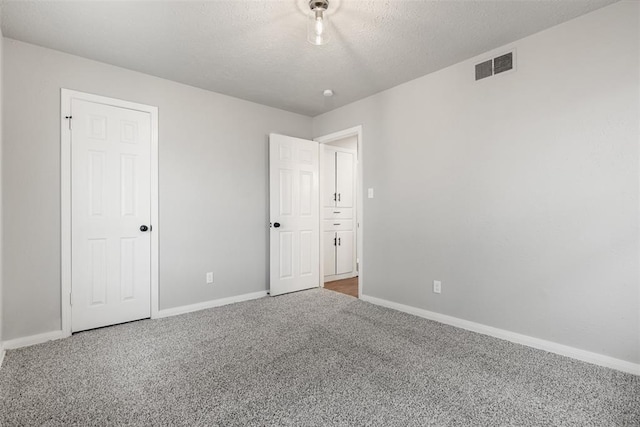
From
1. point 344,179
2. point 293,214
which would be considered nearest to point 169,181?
point 293,214

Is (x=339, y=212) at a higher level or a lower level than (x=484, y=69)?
lower

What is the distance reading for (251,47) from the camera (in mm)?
2641

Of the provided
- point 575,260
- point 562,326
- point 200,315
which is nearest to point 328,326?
point 200,315

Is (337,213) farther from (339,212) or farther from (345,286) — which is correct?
(345,286)

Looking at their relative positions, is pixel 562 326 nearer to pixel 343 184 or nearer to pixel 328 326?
pixel 328 326

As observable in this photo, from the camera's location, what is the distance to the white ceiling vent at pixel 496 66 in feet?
8.53

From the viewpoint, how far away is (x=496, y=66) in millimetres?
2684

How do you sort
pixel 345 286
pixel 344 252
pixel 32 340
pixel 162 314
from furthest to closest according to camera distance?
pixel 344 252 < pixel 345 286 < pixel 162 314 < pixel 32 340

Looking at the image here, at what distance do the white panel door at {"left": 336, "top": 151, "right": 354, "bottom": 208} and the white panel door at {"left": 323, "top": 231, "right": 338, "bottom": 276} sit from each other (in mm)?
529

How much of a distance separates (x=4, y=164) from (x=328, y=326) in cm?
302

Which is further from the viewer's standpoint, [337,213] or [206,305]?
[337,213]

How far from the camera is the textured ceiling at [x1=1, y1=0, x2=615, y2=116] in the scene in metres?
2.13

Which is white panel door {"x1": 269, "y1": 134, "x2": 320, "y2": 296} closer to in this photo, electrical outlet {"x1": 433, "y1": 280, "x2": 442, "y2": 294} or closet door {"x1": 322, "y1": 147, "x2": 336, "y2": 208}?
closet door {"x1": 322, "y1": 147, "x2": 336, "y2": 208}

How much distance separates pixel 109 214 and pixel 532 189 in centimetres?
375
